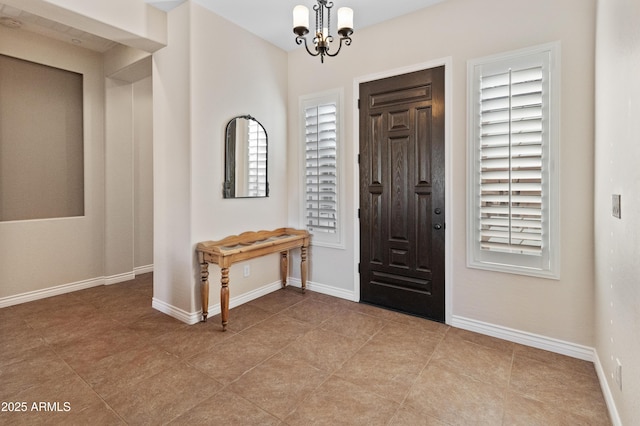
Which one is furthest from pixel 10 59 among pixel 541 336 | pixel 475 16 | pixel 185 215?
pixel 541 336

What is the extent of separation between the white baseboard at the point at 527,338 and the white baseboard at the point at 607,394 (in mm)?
87

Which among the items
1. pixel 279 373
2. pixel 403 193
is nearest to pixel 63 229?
pixel 279 373

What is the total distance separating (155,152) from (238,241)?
4.08 ft

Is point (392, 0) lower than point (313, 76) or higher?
higher

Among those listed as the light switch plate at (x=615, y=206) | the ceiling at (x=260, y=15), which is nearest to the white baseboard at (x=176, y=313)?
the ceiling at (x=260, y=15)

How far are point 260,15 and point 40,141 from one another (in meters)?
2.90

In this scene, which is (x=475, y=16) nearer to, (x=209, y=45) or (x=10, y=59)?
(x=209, y=45)

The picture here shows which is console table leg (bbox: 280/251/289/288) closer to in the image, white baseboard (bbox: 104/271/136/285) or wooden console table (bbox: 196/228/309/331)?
wooden console table (bbox: 196/228/309/331)

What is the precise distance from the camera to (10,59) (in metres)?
3.37

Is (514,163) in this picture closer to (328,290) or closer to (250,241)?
(328,290)

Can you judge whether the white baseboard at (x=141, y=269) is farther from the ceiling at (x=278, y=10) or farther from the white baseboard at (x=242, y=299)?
the ceiling at (x=278, y=10)

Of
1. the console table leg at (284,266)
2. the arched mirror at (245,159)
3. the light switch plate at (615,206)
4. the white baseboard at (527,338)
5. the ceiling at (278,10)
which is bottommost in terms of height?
the white baseboard at (527,338)

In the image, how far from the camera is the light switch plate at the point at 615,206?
1.60 metres

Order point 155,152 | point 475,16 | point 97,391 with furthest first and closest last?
point 155,152 < point 475,16 < point 97,391
